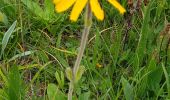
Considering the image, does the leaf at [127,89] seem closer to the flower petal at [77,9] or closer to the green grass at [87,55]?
the green grass at [87,55]

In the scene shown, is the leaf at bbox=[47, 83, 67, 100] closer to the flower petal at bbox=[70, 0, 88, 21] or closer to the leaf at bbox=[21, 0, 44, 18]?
the leaf at bbox=[21, 0, 44, 18]

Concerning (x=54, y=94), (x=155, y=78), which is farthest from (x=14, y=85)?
(x=155, y=78)

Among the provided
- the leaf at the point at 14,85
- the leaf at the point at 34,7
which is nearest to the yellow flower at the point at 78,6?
the leaf at the point at 14,85

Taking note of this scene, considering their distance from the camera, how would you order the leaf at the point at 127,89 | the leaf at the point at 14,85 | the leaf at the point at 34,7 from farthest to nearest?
1. the leaf at the point at 34,7
2. the leaf at the point at 127,89
3. the leaf at the point at 14,85

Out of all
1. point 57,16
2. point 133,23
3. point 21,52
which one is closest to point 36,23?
point 57,16

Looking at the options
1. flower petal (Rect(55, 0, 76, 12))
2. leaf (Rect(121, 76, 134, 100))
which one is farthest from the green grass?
flower petal (Rect(55, 0, 76, 12))

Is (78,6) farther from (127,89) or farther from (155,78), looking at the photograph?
(155,78)
